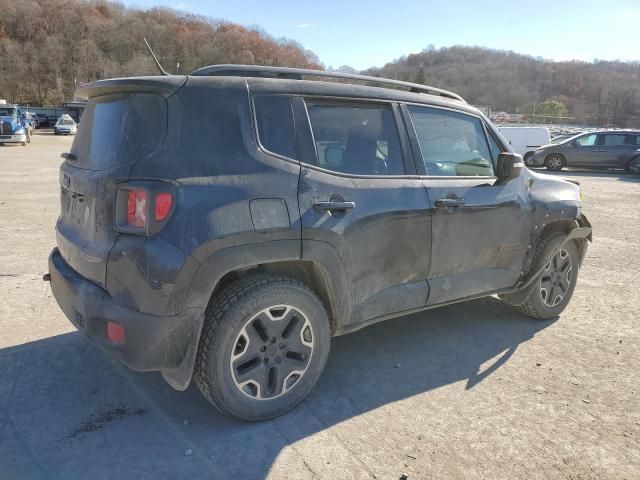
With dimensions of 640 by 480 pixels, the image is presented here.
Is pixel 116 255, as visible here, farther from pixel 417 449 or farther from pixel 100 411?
pixel 417 449

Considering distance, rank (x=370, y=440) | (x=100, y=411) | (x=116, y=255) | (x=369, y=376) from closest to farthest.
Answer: (x=116, y=255)
(x=370, y=440)
(x=100, y=411)
(x=369, y=376)

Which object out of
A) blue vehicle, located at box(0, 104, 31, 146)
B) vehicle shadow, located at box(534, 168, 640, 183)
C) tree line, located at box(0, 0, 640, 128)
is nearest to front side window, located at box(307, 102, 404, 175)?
vehicle shadow, located at box(534, 168, 640, 183)

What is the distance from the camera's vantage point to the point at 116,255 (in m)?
2.60

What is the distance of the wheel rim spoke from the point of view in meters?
2.84

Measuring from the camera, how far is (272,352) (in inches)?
116

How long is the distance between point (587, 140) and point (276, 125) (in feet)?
71.9

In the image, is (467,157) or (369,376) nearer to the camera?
(369,376)

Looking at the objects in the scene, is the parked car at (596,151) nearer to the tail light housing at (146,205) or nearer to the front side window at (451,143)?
the front side window at (451,143)

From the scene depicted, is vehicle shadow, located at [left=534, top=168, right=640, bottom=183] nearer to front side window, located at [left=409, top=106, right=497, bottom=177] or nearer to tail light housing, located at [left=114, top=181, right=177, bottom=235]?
front side window, located at [left=409, top=106, right=497, bottom=177]

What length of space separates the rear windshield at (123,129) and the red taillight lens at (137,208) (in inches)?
8.4

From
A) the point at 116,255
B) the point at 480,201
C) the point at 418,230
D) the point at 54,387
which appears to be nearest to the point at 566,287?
the point at 480,201

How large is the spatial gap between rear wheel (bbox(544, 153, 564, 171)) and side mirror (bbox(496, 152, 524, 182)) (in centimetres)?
1961

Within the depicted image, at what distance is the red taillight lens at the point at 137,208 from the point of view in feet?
8.24

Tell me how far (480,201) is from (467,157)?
15.7 inches
